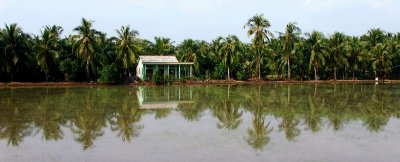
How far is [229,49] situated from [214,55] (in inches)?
150

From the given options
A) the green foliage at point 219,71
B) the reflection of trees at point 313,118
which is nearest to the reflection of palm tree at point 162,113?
the reflection of trees at point 313,118

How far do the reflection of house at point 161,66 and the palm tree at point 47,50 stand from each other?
899 centimetres

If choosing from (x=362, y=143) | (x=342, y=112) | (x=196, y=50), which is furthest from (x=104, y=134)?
(x=196, y=50)

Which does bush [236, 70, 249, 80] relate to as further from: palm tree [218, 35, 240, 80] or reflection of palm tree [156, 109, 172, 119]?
reflection of palm tree [156, 109, 172, 119]

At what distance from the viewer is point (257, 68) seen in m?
52.2

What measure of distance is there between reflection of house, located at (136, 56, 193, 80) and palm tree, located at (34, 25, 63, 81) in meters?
8.99

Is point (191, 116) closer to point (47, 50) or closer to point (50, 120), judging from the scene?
point (50, 120)

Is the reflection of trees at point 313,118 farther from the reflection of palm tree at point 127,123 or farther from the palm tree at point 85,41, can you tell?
the palm tree at point 85,41

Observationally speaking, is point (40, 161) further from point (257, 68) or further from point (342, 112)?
point (257, 68)

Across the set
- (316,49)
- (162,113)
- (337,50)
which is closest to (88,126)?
(162,113)

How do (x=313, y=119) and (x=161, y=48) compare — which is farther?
(x=161, y=48)

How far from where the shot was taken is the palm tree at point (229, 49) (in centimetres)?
4938

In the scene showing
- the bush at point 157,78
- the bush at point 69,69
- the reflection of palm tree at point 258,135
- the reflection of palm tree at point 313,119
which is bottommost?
the reflection of palm tree at point 258,135

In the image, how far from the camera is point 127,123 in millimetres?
15320
